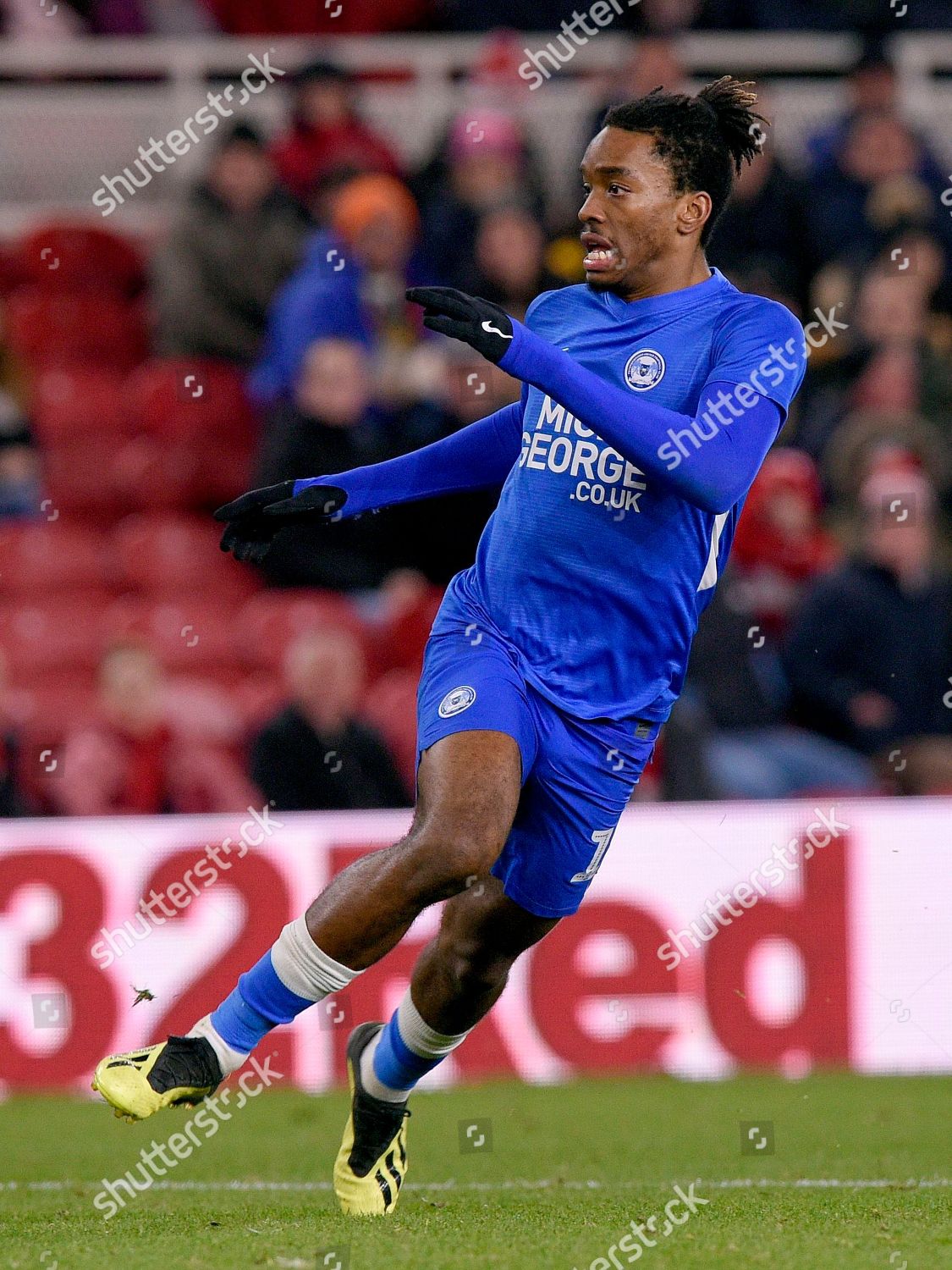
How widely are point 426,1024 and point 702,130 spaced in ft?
7.93

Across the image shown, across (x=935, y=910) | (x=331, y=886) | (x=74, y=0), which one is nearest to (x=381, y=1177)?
(x=331, y=886)

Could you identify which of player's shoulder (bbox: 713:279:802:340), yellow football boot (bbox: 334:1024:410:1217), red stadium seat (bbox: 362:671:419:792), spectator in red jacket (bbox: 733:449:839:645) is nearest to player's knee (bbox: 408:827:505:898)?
yellow football boot (bbox: 334:1024:410:1217)

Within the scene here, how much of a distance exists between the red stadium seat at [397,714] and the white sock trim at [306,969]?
443cm

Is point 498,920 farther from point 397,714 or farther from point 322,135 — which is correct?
point 322,135

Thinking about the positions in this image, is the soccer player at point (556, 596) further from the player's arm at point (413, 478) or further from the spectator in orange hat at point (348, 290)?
the spectator in orange hat at point (348, 290)

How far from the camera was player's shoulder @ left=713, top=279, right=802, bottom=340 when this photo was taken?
4.89 m

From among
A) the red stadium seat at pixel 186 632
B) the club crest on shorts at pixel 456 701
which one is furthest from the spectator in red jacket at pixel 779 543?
the club crest on shorts at pixel 456 701

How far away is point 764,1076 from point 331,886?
384 centimetres

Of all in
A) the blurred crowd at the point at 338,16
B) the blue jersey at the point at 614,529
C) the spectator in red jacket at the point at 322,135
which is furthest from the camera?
the blurred crowd at the point at 338,16

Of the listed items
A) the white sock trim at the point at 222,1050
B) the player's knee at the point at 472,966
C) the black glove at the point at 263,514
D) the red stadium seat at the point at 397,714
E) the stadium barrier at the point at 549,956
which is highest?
the black glove at the point at 263,514

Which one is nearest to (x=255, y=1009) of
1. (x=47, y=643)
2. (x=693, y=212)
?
(x=693, y=212)

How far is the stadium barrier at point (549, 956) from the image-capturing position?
8.07 m

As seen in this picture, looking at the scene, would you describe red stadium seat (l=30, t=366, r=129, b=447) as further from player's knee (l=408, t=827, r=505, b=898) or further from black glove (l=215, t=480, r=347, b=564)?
player's knee (l=408, t=827, r=505, b=898)

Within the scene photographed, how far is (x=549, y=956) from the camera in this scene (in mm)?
8133
